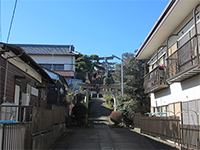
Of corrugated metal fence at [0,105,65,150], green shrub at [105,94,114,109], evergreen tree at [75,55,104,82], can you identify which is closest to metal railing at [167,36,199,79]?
corrugated metal fence at [0,105,65,150]

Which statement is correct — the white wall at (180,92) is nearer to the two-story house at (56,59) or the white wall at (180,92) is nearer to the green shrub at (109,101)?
the green shrub at (109,101)

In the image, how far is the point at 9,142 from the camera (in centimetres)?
591

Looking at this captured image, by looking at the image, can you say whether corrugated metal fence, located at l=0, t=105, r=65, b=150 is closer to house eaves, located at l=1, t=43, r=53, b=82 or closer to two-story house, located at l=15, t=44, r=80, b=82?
house eaves, located at l=1, t=43, r=53, b=82

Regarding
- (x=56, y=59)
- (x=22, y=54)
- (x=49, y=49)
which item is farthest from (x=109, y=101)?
(x=22, y=54)

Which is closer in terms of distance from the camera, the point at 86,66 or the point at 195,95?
the point at 195,95

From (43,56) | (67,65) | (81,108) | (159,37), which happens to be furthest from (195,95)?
(43,56)

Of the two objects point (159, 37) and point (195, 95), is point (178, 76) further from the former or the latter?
point (159, 37)

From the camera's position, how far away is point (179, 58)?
33.1ft

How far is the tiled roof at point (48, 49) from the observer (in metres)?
36.2

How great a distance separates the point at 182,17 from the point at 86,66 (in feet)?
97.0

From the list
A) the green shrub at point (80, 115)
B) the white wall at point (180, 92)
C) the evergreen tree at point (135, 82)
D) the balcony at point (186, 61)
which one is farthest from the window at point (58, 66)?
the balcony at point (186, 61)

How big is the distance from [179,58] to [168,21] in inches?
91.8

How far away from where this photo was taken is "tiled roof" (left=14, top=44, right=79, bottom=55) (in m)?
36.2

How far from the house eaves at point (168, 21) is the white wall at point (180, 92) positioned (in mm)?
3114
